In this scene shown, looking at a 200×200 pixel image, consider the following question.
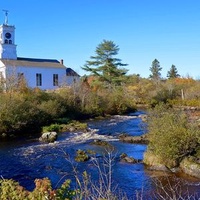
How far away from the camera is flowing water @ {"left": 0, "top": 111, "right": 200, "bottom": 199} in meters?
13.3

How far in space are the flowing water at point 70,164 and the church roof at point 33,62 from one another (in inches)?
908

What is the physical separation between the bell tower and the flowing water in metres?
25.6

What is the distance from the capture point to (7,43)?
1858 inches

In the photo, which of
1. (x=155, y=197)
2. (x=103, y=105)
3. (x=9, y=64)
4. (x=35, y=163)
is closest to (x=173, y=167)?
(x=155, y=197)

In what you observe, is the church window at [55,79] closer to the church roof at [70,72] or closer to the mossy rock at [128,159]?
the church roof at [70,72]

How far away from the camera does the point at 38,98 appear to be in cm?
3241

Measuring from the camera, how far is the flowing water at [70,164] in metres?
13.3

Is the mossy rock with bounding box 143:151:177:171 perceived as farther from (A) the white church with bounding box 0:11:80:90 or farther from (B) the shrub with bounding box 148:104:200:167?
(A) the white church with bounding box 0:11:80:90

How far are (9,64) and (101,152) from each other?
29.5m

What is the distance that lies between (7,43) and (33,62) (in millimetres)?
4762

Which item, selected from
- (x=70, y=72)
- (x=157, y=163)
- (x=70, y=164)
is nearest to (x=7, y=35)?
(x=70, y=72)

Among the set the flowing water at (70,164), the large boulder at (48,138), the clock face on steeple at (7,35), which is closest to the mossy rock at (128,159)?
the flowing water at (70,164)

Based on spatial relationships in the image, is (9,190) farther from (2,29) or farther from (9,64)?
(2,29)

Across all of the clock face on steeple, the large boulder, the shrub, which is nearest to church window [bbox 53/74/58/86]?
the clock face on steeple
